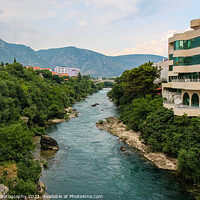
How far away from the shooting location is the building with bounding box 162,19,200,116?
22.7 meters

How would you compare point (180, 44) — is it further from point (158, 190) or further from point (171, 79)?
point (158, 190)

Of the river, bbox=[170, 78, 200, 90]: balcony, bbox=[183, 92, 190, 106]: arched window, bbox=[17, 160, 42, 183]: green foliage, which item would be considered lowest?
the river

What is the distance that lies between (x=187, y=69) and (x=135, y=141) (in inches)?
405

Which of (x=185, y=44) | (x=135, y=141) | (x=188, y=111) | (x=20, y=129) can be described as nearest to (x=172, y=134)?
(x=188, y=111)

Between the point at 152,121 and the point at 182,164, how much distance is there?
8366 millimetres

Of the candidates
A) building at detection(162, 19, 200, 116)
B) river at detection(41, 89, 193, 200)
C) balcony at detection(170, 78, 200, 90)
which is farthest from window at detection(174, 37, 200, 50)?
river at detection(41, 89, 193, 200)

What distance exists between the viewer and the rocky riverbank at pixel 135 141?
20562 mm

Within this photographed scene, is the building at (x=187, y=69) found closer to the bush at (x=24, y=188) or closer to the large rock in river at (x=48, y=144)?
the large rock in river at (x=48, y=144)

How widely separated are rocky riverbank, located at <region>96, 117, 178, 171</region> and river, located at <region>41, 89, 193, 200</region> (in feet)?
2.43

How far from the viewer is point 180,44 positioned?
25.2 meters

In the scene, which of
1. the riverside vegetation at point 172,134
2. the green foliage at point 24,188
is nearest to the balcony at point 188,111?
the riverside vegetation at point 172,134

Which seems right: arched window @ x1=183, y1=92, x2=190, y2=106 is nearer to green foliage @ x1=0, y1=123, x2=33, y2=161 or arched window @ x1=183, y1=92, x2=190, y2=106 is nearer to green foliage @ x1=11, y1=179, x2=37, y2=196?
green foliage @ x1=0, y1=123, x2=33, y2=161

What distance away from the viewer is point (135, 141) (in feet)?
89.4

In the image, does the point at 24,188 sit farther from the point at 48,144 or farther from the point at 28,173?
the point at 48,144
